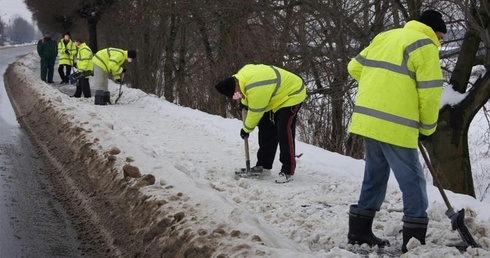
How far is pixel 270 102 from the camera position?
806 cm

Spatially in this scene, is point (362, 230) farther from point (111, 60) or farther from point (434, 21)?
point (111, 60)

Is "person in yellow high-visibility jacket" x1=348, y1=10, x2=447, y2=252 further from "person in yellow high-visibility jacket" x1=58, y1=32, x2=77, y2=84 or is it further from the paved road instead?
"person in yellow high-visibility jacket" x1=58, y1=32, x2=77, y2=84

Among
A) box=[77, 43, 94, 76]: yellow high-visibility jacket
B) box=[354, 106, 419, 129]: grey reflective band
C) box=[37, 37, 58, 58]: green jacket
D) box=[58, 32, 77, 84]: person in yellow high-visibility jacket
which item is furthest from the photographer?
box=[37, 37, 58, 58]: green jacket

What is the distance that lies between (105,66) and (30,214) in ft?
32.9

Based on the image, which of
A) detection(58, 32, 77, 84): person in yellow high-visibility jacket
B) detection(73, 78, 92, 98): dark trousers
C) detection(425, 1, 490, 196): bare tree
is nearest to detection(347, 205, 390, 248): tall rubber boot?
detection(425, 1, 490, 196): bare tree

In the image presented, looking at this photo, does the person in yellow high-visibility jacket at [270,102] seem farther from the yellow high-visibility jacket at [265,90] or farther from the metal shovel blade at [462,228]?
the metal shovel blade at [462,228]

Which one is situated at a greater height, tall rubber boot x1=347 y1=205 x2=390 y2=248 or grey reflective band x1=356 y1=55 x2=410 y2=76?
grey reflective band x1=356 y1=55 x2=410 y2=76

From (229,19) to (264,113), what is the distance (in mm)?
8665

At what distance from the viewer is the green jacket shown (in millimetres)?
24422

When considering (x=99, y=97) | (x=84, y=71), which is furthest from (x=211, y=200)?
(x=84, y=71)

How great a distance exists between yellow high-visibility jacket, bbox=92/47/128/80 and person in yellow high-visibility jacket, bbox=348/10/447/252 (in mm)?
11495

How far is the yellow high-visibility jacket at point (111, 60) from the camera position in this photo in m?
15.8

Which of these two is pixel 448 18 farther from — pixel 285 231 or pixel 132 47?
pixel 132 47

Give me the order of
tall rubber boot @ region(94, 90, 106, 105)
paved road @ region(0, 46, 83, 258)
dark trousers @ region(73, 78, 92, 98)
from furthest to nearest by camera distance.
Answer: dark trousers @ region(73, 78, 92, 98), tall rubber boot @ region(94, 90, 106, 105), paved road @ region(0, 46, 83, 258)
